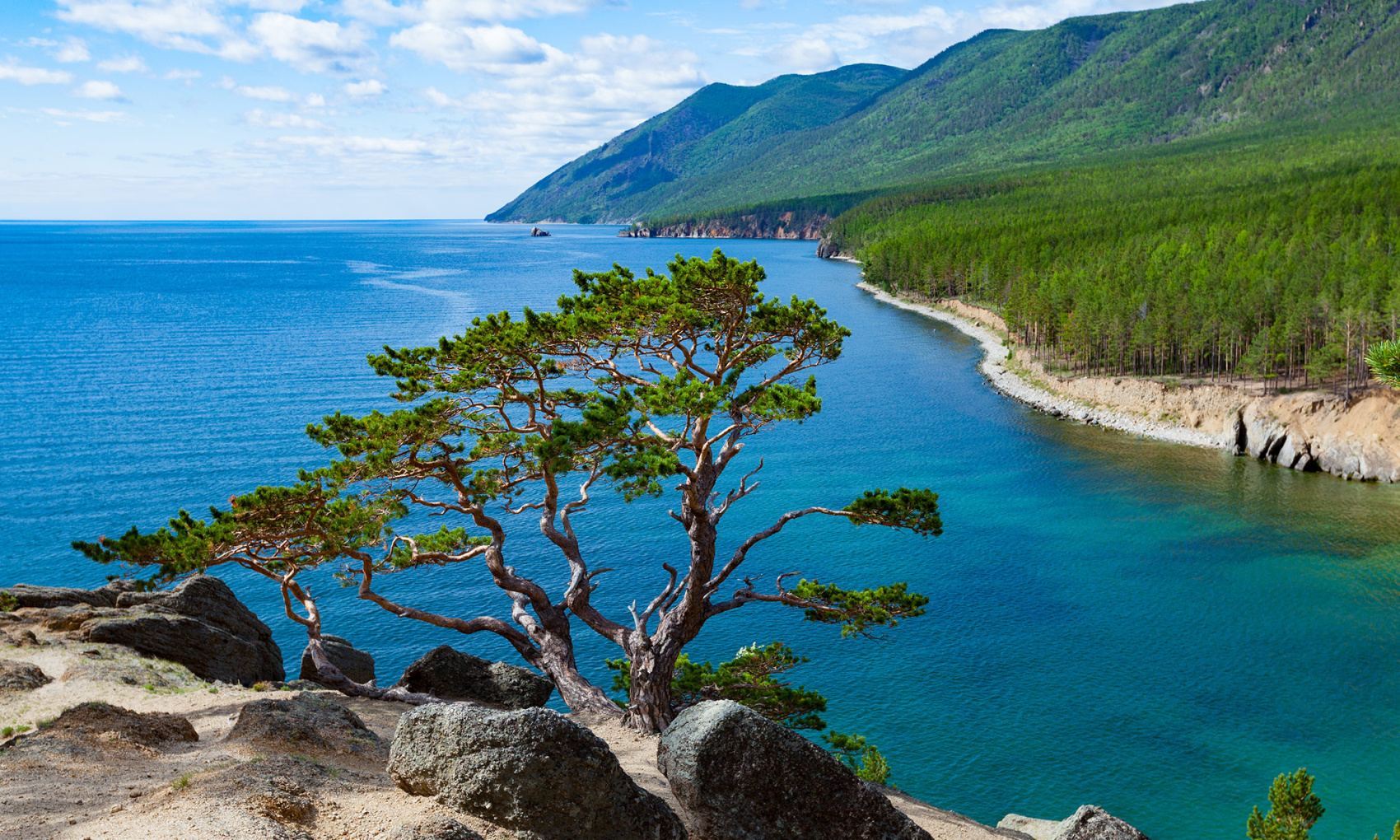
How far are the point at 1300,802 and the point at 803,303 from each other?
16.8 m

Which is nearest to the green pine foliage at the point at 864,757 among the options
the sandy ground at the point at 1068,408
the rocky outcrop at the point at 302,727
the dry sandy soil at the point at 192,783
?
the dry sandy soil at the point at 192,783

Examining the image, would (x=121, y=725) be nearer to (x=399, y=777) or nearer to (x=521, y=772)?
(x=399, y=777)

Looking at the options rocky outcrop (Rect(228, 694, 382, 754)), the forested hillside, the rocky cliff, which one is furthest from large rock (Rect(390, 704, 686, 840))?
the forested hillside

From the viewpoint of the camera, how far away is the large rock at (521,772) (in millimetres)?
12680

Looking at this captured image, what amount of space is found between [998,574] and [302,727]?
40374 millimetres

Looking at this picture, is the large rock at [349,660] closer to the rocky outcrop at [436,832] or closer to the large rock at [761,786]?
the large rock at [761,786]

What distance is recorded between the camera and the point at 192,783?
1316 cm

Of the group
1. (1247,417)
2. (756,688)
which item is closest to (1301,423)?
(1247,417)

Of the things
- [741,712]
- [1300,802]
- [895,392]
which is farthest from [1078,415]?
[741,712]

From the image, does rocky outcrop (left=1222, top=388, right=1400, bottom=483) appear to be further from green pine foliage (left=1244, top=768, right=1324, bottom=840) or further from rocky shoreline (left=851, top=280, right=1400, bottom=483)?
green pine foliage (left=1244, top=768, right=1324, bottom=840)

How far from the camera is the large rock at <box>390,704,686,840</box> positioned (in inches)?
499

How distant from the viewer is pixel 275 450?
63750mm

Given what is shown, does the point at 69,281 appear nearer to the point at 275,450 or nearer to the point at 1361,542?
the point at 275,450

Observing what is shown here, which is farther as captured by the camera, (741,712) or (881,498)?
(881,498)
